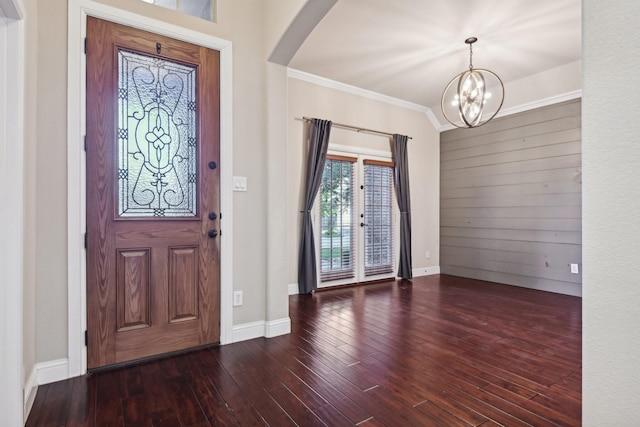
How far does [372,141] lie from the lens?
5.08 metres

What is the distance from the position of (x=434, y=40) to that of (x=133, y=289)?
151 inches

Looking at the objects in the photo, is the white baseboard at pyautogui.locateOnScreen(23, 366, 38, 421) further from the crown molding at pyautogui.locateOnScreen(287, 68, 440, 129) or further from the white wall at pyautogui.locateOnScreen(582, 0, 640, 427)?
the crown molding at pyautogui.locateOnScreen(287, 68, 440, 129)

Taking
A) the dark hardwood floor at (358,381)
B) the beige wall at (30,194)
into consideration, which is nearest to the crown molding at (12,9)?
the beige wall at (30,194)

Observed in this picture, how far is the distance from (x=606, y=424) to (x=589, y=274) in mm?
323

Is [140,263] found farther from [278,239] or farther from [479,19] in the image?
[479,19]

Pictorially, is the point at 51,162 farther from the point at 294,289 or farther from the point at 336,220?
the point at 336,220

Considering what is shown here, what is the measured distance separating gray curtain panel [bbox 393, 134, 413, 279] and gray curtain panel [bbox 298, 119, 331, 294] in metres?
1.46

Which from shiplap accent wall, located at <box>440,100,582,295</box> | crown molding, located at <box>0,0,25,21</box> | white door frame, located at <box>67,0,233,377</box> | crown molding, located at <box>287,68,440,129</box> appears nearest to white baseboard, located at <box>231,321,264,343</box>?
white door frame, located at <box>67,0,233,377</box>

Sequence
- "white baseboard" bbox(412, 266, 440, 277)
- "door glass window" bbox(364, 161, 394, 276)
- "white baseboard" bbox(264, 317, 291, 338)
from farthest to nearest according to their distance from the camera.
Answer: "white baseboard" bbox(412, 266, 440, 277) → "door glass window" bbox(364, 161, 394, 276) → "white baseboard" bbox(264, 317, 291, 338)

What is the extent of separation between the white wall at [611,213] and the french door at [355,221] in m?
3.83

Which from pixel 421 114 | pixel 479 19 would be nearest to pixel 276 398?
pixel 479 19

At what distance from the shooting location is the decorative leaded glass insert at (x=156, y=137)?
7.42 feet

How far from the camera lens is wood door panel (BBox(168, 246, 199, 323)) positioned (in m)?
2.42

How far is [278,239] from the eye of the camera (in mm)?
2844
